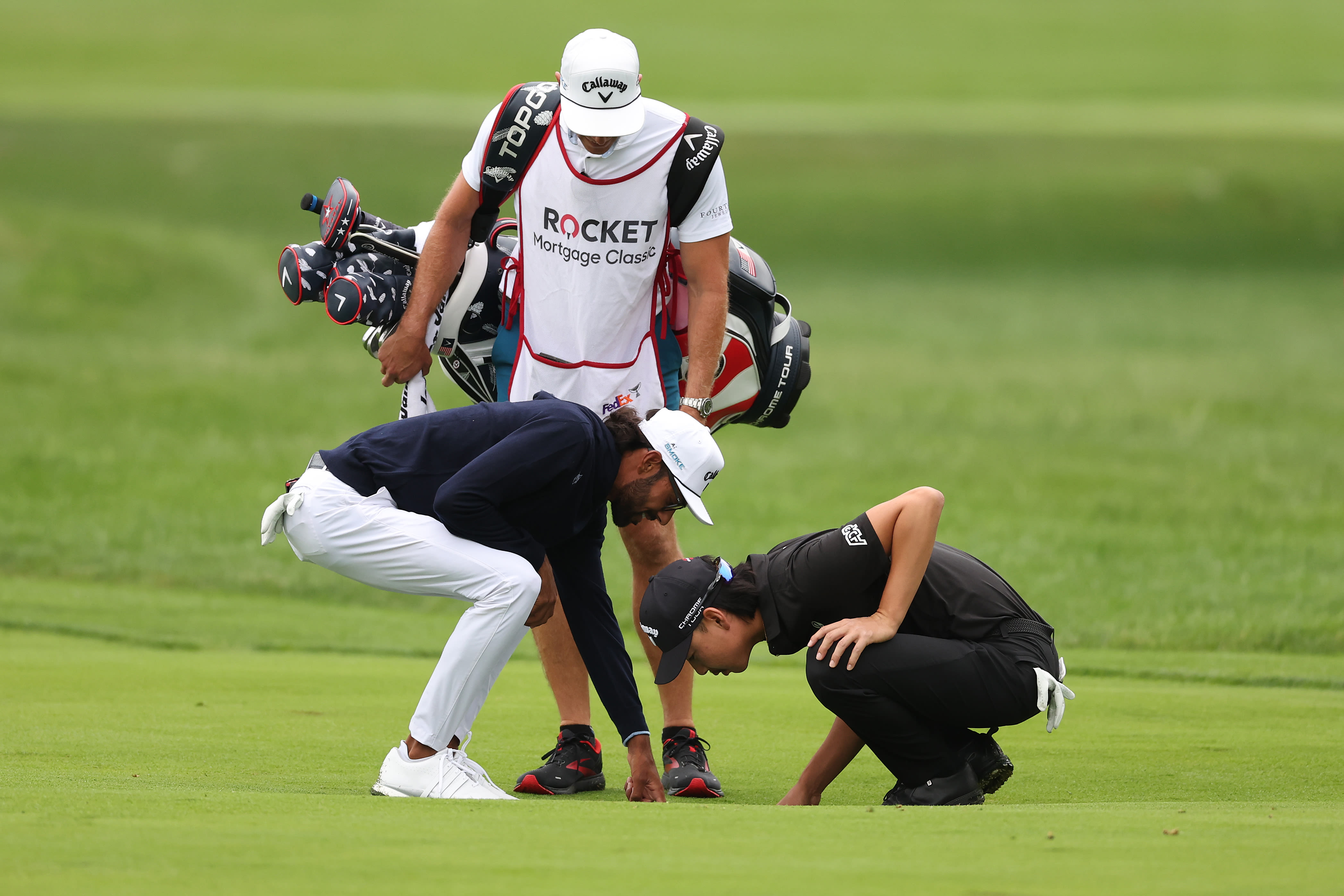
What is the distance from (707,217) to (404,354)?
1.13 meters

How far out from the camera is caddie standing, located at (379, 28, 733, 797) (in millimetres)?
4953

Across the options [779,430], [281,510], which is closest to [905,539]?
[281,510]

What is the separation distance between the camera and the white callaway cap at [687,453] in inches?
177

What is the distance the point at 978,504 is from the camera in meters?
13.2

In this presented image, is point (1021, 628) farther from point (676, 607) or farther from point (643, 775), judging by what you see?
point (643, 775)

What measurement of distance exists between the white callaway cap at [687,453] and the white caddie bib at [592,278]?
578mm

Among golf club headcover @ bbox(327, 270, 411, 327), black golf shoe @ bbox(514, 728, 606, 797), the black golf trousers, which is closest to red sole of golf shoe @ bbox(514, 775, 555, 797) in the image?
black golf shoe @ bbox(514, 728, 606, 797)

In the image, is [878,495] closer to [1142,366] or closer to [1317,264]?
[1142,366]

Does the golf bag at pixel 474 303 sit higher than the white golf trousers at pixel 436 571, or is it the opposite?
the golf bag at pixel 474 303

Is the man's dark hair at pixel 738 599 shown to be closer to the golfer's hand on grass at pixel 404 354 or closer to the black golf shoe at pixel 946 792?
the black golf shoe at pixel 946 792

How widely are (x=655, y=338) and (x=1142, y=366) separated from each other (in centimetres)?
1563

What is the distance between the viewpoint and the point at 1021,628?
464cm

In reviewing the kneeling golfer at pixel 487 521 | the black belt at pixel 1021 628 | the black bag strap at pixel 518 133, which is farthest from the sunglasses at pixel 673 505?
the black bag strap at pixel 518 133

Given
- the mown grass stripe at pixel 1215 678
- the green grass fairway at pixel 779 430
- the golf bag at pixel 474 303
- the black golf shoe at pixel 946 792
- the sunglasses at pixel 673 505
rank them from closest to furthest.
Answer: the green grass fairway at pixel 779 430, the black golf shoe at pixel 946 792, the sunglasses at pixel 673 505, the golf bag at pixel 474 303, the mown grass stripe at pixel 1215 678
